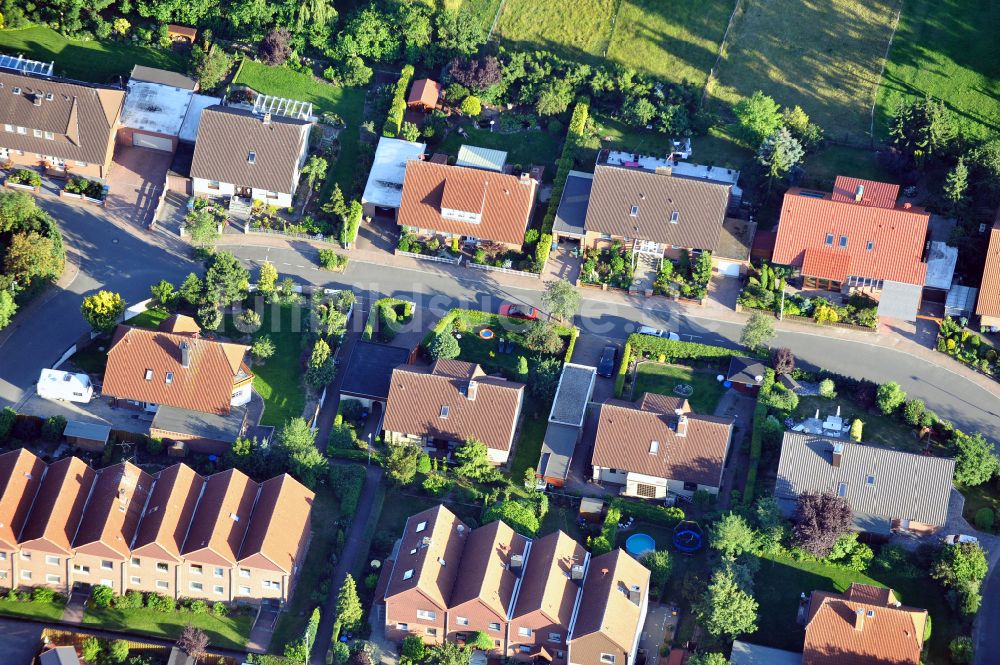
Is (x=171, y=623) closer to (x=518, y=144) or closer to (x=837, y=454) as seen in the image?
(x=837, y=454)

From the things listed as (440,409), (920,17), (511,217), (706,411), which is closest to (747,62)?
(920,17)

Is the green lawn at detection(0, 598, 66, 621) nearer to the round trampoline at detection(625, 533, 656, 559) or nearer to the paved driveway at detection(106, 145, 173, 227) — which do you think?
the paved driveway at detection(106, 145, 173, 227)

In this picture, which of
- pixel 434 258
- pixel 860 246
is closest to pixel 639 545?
pixel 434 258

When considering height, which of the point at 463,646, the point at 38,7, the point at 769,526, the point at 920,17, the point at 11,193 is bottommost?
the point at 463,646

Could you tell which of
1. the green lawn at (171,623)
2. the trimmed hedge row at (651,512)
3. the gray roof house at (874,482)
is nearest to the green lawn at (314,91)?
the trimmed hedge row at (651,512)

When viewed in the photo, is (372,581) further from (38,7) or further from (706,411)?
(38,7)

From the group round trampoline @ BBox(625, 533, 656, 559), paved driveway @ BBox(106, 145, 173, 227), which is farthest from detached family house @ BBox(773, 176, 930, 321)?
paved driveway @ BBox(106, 145, 173, 227)
